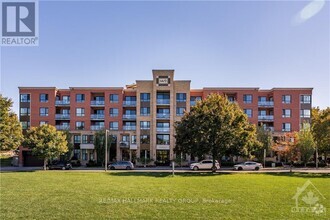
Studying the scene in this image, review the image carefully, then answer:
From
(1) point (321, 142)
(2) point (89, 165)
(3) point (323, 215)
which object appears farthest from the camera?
(2) point (89, 165)

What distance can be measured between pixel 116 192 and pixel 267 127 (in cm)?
4163

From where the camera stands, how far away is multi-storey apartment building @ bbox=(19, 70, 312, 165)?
48938mm

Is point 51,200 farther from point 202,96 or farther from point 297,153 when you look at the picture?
point 202,96

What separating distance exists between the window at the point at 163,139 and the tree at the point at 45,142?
1819 cm

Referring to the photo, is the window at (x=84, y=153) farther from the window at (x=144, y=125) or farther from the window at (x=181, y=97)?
the window at (x=181, y=97)

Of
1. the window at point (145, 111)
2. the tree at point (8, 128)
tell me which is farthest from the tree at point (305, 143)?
the tree at point (8, 128)

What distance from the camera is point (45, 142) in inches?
1393

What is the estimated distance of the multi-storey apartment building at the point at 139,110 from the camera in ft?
161

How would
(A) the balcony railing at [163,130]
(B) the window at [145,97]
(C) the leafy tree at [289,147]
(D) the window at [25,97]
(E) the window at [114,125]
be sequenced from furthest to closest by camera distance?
(D) the window at [25,97]
(E) the window at [114,125]
(B) the window at [145,97]
(A) the balcony railing at [163,130]
(C) the leafy tree at [289,147]

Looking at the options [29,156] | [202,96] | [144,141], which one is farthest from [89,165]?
[202,96]

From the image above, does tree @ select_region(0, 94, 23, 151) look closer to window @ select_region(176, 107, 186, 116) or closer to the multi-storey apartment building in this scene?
the multi-storey apartment building

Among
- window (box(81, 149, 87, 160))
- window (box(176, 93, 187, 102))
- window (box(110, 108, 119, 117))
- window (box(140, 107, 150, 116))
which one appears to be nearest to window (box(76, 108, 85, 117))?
window (box(110, 108, 119, 117))

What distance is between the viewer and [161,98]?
4978 centimetres

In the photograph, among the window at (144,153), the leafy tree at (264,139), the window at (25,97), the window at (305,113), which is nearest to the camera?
the leafy tree at (264,139)
